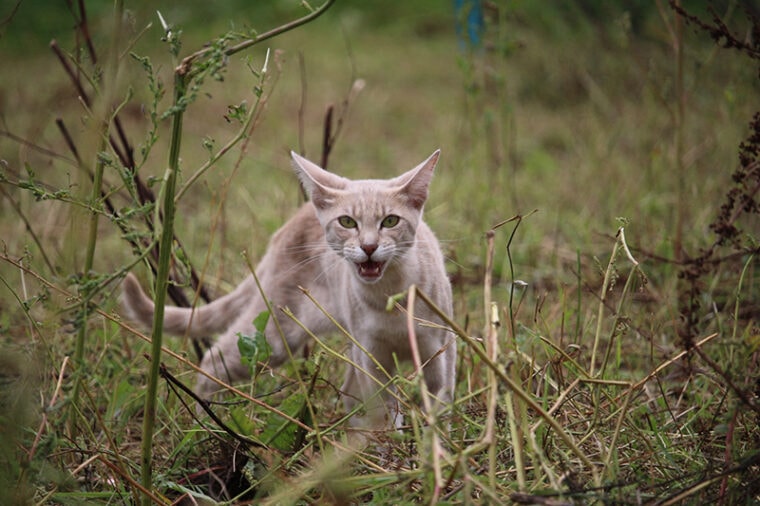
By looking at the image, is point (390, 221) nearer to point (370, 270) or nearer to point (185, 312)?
point (370, 270)

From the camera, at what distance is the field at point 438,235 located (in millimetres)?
1517

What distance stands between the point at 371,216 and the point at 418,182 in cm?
18

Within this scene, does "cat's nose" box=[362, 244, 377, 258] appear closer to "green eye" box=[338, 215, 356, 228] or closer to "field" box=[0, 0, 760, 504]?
"green eye" box=[338, 215, 356, 228]

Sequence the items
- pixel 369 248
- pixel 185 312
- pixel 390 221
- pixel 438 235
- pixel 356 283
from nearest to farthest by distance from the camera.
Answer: pixel 369 248
pixel 390 221
pixel 356 283
pixel 185 312
pixel 438 235

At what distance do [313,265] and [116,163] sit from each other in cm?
147

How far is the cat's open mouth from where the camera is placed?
2.27 meters

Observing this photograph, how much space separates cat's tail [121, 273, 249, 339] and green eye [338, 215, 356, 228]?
0.63 m

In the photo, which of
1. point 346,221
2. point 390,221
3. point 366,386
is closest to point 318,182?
point 346,221

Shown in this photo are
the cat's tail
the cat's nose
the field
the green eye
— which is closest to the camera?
the field

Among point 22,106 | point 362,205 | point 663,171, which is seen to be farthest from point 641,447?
point 22,106

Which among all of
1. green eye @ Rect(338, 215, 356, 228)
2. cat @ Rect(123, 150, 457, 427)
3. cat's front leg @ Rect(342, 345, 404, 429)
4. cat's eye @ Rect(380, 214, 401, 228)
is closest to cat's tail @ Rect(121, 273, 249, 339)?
cat @ Rect(123, 150, 457, 427)

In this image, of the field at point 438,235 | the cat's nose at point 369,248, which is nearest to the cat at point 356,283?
the cat's nose at point 369,248

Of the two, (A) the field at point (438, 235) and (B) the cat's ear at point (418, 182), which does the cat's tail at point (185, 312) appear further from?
(B) the cat's ear at point (418, 182)

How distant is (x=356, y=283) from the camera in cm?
248
